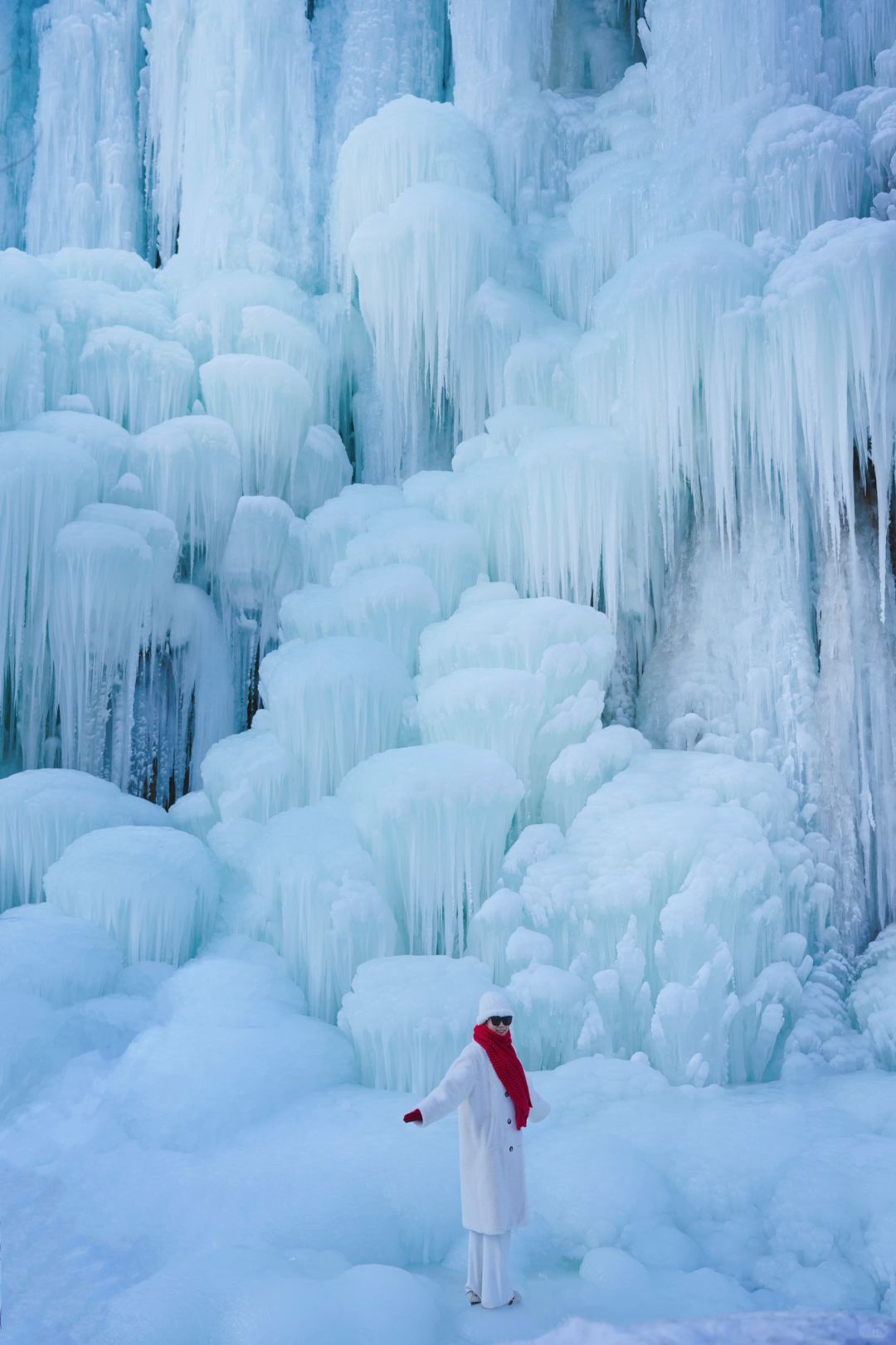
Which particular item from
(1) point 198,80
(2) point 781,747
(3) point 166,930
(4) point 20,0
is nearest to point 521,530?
(2) point 781,747

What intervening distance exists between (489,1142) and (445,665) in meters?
3.60

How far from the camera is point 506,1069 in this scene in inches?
124

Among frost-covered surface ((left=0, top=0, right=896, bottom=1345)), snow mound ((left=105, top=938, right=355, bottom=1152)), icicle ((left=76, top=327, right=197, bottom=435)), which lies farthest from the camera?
icicle ((left=76, top=327, right=197, bottom=435))

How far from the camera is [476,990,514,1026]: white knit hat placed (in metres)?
3.19

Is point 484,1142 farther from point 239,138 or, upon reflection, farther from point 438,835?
point 239,138

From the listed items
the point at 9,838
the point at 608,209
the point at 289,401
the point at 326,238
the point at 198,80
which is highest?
the point at 198,80

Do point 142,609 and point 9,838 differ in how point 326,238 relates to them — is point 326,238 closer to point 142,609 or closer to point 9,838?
point 142,609

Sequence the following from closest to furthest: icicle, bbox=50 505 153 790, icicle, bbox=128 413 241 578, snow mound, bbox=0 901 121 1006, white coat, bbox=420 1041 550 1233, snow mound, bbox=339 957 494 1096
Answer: white coat, bbox=420 1041 550 1233 < snow mound, bbox=339 957 494 1096 < snow mound, bbox=0 901 121 1006 < icicle, bbox=50 505 153 790 < icicle, bbox=128 413 241 578

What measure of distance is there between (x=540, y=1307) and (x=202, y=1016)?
239cm

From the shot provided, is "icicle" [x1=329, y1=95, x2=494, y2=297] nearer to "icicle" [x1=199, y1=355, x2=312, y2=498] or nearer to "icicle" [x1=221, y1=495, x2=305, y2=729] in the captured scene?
"icicle" [x1=199, y1=355, x2=312, y2=498]

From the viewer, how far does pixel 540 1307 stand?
3064mm

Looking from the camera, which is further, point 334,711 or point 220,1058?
point 334,711

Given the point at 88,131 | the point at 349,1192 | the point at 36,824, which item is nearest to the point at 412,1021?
the point at 349,1192

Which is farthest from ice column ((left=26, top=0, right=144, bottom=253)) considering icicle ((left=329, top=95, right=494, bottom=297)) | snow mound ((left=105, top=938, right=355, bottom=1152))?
snow mound ((left=105, top=938, right=355, bottom=1152))
